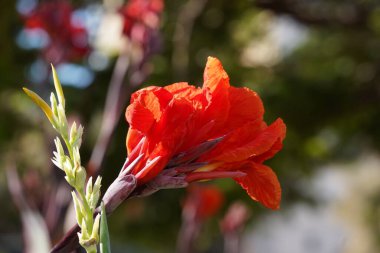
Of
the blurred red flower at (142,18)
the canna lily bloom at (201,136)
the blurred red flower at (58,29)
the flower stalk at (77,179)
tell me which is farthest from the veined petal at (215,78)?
the blurred red flower at (58,29)

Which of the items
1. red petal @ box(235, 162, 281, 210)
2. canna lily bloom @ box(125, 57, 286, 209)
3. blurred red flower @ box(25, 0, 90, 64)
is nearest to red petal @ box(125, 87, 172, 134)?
canna lily bloom @ box(125, 57, 286, 209)

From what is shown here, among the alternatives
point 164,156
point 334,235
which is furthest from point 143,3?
point 334,235

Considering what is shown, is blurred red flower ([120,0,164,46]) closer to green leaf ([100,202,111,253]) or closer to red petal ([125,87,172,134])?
red petal ([125,87,172,134])

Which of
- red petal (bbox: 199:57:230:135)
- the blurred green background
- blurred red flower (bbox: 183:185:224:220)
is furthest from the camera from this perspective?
the blurred green background

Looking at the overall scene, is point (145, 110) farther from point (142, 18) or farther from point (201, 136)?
point (142, 18)

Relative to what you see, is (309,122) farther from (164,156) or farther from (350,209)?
(350,209)

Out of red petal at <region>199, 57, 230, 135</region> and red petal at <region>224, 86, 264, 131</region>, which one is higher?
red petal at <region>199, 57, 230, 135</region>
